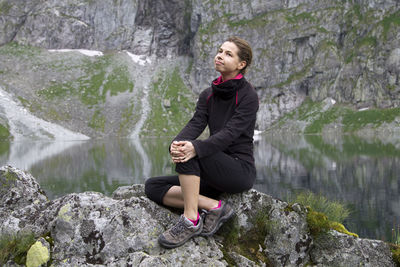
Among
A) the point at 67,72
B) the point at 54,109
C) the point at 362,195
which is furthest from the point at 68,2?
the point at 362,195

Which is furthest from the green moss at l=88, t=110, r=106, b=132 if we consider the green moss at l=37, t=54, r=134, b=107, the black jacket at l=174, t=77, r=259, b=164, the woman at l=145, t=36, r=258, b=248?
the woman at l=145, t=36, r=258, b=248

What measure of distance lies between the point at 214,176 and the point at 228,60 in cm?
246

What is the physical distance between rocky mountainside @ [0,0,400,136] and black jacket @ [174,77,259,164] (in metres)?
145

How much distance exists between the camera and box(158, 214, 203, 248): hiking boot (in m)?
6.18

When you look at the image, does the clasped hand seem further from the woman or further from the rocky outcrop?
the rocky outcrop

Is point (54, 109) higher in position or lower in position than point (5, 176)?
lower


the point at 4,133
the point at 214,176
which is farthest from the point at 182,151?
the point at 4,133

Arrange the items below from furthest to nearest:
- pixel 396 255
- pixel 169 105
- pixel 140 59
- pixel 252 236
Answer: pixel 140 59 < pixel 169 105 < pixel 396 255 < pixel 252 236

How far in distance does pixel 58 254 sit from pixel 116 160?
60382 mm

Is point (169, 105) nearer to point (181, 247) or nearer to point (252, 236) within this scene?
point (252, 236)

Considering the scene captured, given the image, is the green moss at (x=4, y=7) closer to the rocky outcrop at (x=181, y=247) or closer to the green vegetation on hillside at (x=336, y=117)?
the green vegetation on hillside at (x=336, y=117)

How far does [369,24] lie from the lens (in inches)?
6781

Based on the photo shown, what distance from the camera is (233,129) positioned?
6754mm

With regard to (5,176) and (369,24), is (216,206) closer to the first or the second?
(5,176)
